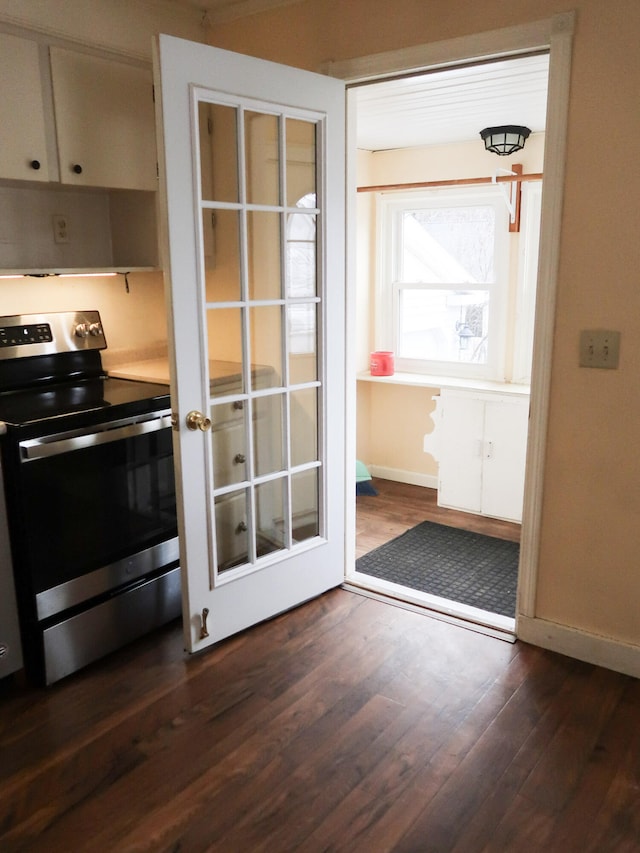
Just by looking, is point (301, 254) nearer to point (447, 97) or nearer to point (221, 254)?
point (221, 254)

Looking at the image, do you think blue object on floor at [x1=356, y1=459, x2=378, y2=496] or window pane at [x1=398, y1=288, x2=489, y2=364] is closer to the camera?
window pane at [x1=398, y1=288, x2=489, y2=364]

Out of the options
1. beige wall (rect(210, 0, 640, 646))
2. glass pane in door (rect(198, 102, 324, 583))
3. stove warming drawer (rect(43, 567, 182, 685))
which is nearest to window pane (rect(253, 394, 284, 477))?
glass pane in door (rect(198, 102, 324, 583))

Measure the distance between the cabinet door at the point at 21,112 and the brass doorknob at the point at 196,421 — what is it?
1.00 m

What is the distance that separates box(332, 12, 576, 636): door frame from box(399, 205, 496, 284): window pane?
5.83ft

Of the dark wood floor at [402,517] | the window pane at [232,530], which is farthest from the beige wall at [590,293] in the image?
the dark wood floor at [402,517]

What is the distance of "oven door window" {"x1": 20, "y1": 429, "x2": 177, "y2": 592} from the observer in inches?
88.5

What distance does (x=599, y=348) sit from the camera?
2295 millimetres

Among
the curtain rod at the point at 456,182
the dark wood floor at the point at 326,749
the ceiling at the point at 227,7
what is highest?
the ceiling at the point at 227,7

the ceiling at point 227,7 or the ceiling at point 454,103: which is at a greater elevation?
the ceiling at point 227,7

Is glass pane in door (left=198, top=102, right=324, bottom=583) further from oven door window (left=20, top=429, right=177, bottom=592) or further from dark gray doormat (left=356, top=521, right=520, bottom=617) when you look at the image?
dark gray doormat (left=356, top=521, right=520, bottom=617)

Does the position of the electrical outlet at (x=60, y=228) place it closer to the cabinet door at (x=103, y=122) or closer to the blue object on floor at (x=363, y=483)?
the cabinet door at (x=103, y=122)

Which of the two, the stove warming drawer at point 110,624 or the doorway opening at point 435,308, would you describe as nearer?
the stove warming drawer at point 110,624

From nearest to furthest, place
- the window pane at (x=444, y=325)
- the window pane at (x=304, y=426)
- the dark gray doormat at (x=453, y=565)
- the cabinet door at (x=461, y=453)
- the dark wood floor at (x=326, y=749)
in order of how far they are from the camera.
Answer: the dark wood floor at (x=326, y=749), the window pane at (x=304, y=426), the dark gray doormat at (x=453, y=565), the cabinet door at (x=461, y=453), the window pane at (x=444, y=325)

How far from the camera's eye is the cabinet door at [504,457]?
4.02 m
